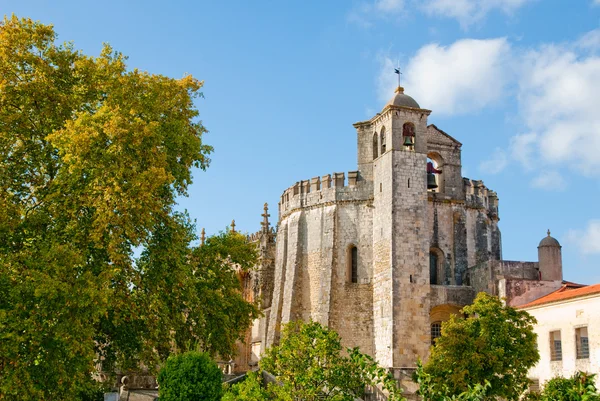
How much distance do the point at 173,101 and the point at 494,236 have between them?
61.3ft

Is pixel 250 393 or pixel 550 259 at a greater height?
pixel 550 259

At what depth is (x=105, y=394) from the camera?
22172 millimetres

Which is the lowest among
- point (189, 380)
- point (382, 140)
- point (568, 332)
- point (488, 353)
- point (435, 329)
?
point (189, 380)

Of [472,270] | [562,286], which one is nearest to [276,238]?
[472,270]

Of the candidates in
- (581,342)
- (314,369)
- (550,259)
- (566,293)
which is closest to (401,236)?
(550,259)

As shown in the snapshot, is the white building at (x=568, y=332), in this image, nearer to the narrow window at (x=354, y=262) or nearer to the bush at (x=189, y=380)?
the narrow window at (x=354, y=262)

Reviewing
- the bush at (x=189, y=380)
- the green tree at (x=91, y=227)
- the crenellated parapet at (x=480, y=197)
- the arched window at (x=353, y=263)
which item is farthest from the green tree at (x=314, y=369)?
the crenellated parapet at (x=480, y=197)

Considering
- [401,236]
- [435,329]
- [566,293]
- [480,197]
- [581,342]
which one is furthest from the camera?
[480,197]

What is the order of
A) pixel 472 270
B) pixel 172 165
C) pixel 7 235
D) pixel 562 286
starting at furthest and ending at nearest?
pixel 472 270 < pixel 562 286 < pixel 172 165 < pixel 7 235

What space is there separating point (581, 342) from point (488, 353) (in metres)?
Answer: 4.06

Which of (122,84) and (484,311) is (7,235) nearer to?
(122,84)

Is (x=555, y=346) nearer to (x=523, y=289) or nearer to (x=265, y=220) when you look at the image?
(x=523, y=289)

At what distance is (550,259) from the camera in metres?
33.0

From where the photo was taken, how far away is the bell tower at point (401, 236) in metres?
32.2
